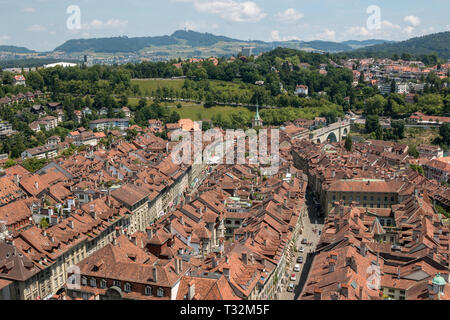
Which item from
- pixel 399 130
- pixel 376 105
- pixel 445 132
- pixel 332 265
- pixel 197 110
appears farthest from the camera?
pixel 376 105

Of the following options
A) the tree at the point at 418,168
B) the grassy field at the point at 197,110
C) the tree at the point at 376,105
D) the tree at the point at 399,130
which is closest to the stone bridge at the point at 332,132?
the tree at the point at 376,105

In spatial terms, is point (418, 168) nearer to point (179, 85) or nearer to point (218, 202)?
point (218, 202)

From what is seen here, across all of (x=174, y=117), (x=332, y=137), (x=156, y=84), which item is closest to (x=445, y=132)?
(x=332, y=137)

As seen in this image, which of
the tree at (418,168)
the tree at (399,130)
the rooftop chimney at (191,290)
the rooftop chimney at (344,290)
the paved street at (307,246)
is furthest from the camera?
the tree at (399,130)

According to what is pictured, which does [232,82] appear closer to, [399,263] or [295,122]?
[295,122]

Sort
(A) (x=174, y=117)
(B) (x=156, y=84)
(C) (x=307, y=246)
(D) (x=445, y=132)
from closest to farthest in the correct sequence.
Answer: (C) (x=307, y=246)
(D) (x=445, y=132)
(A) (x=174, y=117)
(B) (x=156, y=84)

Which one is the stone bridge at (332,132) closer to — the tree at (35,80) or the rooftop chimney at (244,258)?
the tree at (35,80)

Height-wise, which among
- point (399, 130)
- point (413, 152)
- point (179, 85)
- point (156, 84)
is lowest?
point (413, 152)
